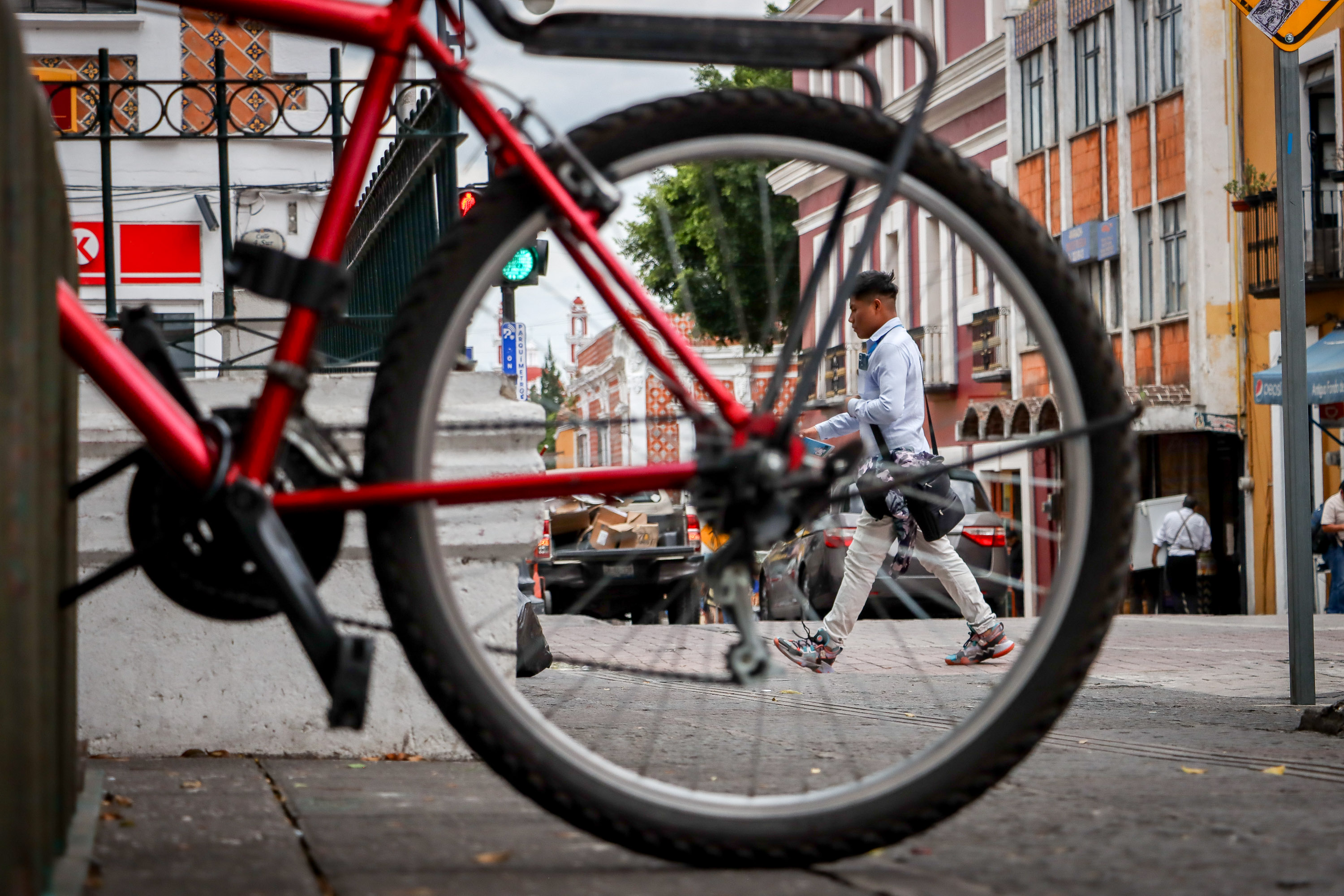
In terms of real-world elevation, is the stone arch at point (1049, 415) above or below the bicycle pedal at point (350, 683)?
above

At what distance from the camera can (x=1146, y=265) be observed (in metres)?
25.2

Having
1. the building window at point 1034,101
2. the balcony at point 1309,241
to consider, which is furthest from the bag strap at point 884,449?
the building window at point 1034,101

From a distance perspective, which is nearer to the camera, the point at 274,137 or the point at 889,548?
the point at 274,137

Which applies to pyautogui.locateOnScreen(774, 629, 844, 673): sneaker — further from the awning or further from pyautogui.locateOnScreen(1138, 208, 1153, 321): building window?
pyautogui.locateOnScreen(1138, 208, 1153, 321): building window

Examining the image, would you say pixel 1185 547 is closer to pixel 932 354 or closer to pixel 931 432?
pixel 931 432

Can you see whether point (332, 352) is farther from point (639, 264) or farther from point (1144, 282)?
point (1144, 282)

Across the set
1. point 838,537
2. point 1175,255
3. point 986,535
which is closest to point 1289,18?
point 838,537

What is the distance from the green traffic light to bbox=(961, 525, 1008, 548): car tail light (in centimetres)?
106

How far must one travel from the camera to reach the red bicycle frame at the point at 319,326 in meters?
2.17

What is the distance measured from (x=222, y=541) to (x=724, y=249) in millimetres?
986

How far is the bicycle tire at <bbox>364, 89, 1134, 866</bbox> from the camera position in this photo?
2.15 m

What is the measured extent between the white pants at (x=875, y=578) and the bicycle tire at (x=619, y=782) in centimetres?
468

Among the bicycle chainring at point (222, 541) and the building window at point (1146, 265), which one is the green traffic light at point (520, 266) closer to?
the bicycle chainring at point (222, 541)

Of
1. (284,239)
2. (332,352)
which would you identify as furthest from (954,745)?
(284,239)
